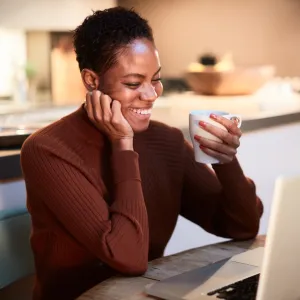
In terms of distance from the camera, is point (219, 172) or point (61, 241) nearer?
point (61, 241)

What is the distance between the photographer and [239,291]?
1127 mm

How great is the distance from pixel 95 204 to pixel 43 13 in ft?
9.32

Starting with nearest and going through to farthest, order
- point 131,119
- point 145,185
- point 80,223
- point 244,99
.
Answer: point 80,223 < point 131,119 < point 145,185 < point 244,99

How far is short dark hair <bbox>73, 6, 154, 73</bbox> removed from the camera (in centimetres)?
138

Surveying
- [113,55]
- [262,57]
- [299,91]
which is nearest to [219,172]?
[113,55]

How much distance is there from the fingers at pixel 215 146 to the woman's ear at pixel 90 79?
0.24m

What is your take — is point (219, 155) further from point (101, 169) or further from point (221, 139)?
point (101, 169)

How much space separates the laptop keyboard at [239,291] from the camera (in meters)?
1.10

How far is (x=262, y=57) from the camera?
4.12m

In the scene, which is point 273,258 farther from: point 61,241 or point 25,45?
point 25,45

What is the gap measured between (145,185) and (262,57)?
2783 mm

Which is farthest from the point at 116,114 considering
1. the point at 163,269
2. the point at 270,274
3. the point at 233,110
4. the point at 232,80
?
the point at 232,80

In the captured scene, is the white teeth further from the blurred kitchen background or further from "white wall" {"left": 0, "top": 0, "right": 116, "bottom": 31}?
"white wall" {"left": 0, "top": 0, "right": 116, "bottom": 31}

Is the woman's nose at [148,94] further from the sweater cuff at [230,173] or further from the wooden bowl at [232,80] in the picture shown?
the wooden bowl at [232,80]
